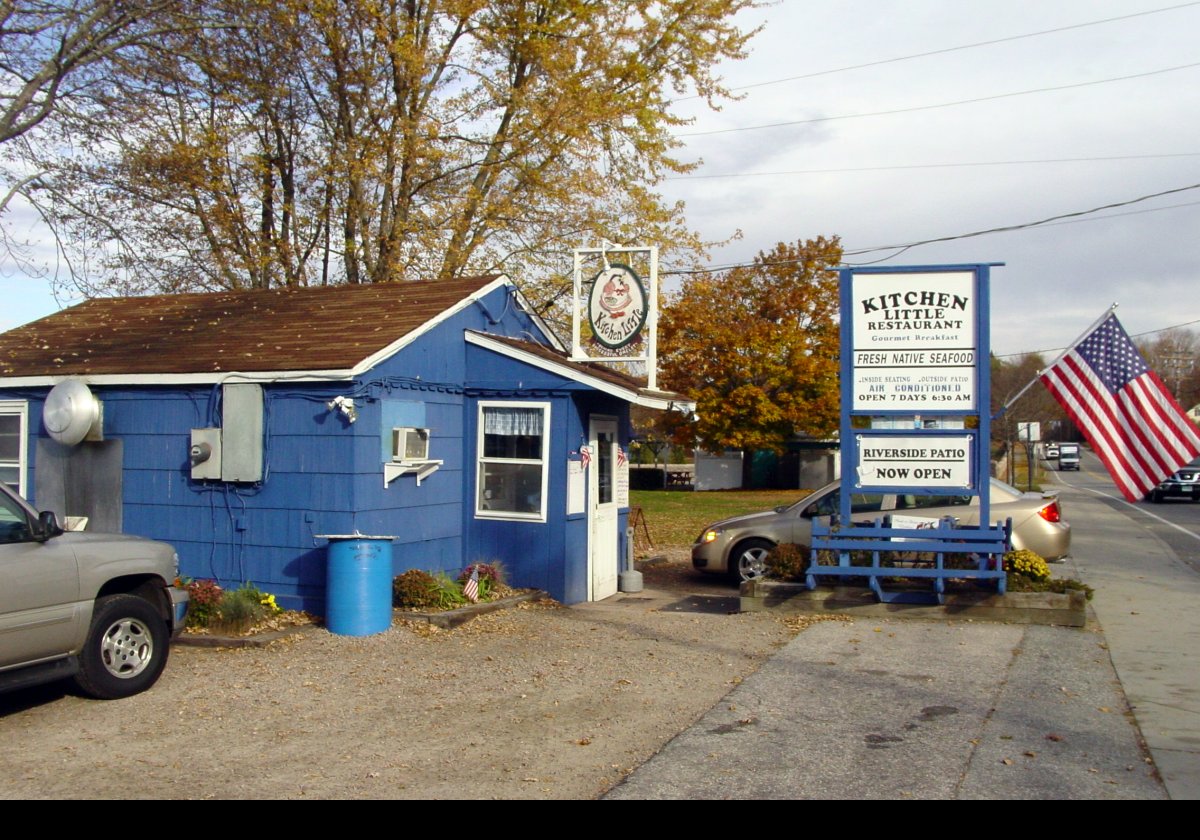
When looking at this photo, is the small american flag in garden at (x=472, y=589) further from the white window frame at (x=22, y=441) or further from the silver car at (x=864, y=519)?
the white window frame at (x=22, y=441)

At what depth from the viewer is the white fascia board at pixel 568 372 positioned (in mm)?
11797

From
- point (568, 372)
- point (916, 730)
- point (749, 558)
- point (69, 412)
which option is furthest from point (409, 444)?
point (916, 730)

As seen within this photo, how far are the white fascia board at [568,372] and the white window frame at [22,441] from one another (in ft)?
16.5

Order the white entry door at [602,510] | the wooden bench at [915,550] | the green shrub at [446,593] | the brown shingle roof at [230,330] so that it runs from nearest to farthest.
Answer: the wooden bench at [915,550] → the green shrub at [446,593] → the brown shingle roof at [230,330] → the white entry door at [602,510]

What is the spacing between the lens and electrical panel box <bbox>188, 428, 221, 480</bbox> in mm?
11008

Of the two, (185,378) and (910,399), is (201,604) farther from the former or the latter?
(910,399)

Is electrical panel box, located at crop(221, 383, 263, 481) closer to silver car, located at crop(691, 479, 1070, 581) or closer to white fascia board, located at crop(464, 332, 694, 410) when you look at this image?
white fascia board, located at crop(464, 332, 694, 410)

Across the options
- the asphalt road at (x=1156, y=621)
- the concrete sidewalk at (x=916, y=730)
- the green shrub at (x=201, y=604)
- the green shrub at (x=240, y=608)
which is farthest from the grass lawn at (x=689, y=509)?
the concrete sidewalk at (x=916, y=730)

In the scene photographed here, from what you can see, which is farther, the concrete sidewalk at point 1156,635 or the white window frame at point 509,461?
the white window frame at point 509,461

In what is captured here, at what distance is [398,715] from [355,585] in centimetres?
268

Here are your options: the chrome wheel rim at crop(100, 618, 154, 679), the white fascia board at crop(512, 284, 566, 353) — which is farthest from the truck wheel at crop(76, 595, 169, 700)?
the white fascia board at crop(512, 284, 566, 353)

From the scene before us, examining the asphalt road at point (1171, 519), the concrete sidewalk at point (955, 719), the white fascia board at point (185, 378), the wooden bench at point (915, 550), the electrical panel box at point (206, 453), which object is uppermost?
the white fascia board at point (185, 378)

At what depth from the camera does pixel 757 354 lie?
40.6 metres

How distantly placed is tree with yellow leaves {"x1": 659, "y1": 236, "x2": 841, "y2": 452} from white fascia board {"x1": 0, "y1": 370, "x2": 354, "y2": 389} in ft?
96.9
